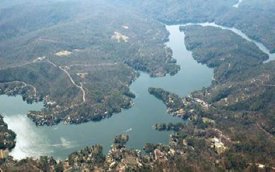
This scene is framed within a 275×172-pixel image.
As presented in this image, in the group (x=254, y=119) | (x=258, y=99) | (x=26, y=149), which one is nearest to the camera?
(x=26, y=149)

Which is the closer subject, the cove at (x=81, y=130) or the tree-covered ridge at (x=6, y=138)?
the tree-covered ridge at (x=6, y=138)

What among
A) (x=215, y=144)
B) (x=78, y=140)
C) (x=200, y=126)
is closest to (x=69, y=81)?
(x=78, y=140)

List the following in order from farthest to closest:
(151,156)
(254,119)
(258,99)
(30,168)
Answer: (258,99) → (254,119) → (151,156) → (30,168)

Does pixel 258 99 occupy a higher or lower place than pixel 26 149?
higher

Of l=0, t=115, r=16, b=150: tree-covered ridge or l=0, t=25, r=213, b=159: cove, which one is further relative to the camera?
l=0, t=25, r=213, b=159: cove

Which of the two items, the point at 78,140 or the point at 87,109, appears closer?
the point at 78,140

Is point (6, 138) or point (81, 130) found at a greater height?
A: point (81, 130)

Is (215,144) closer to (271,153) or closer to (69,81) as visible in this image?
(271,153)

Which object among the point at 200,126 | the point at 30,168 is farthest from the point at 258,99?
the point at 30,168

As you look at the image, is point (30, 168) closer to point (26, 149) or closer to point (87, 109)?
point (26, 149)

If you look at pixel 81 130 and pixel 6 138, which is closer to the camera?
pixel 6 138
